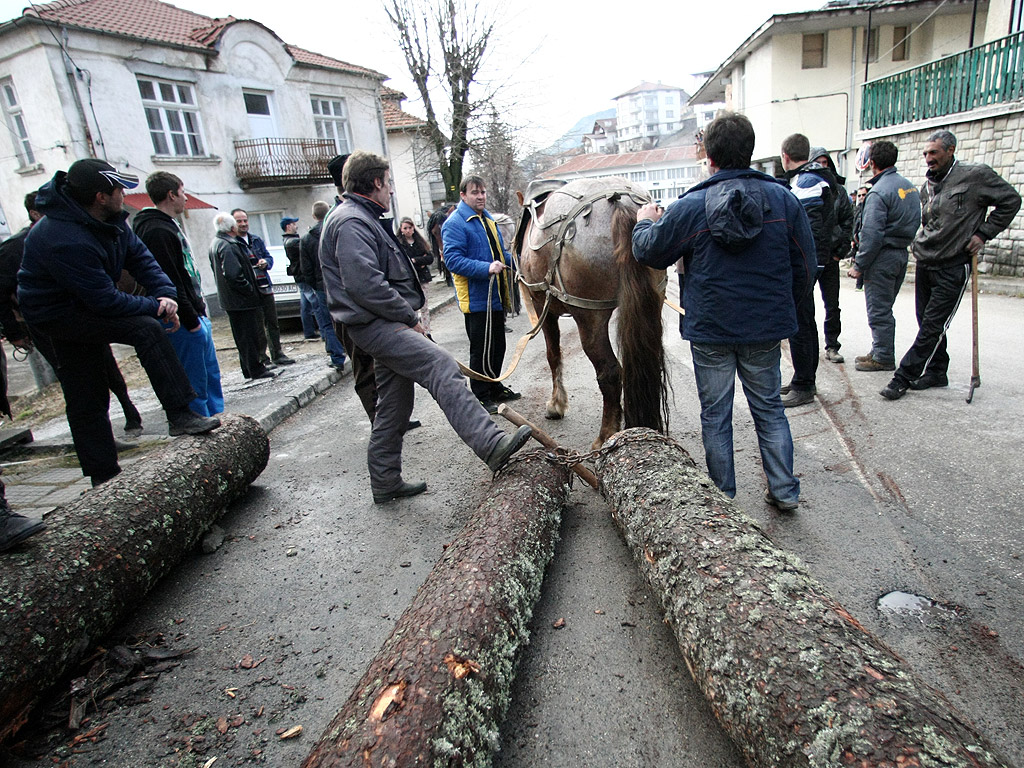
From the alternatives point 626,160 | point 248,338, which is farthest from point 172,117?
point 626,160

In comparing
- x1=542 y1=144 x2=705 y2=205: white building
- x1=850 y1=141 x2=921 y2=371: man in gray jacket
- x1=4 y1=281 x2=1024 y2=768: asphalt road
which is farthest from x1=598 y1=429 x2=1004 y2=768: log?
x1=542 y1=144 x2=705 y2=205: white building

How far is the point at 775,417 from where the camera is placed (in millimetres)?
3135

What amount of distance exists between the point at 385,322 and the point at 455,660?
2.14 meters

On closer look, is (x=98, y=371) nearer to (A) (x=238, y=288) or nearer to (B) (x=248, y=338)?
(A) (x=238, y=288)

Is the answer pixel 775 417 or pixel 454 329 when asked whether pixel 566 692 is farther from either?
pixel 454 329

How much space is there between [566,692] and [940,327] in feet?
14.2

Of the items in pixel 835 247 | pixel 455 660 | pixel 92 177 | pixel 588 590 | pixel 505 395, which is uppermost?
pixel 92 177

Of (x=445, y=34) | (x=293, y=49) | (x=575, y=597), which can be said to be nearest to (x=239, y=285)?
(x=575, y=597)

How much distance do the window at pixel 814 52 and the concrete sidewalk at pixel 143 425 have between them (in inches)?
877

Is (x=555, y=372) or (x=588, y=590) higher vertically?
(x=555, y=372)

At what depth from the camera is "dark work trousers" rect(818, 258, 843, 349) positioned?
218 inches

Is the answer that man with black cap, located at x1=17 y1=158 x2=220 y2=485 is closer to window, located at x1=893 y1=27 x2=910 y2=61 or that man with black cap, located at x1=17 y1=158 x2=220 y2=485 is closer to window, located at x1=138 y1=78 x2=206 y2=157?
window, located at x1=138 y1=78 x2=206 y2=157

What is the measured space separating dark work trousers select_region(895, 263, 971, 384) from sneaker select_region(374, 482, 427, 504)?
13.0 ft

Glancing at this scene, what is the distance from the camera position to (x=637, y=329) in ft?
11.8
